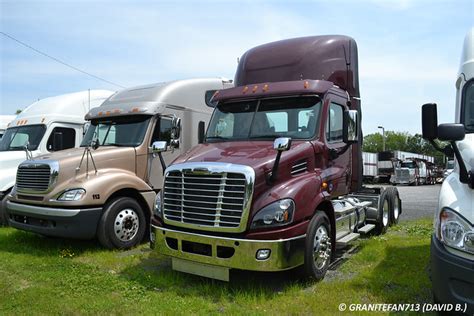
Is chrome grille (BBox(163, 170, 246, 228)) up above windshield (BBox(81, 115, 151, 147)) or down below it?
below

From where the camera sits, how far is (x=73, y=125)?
1048 centimetres

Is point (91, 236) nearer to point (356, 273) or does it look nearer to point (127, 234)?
point (127, 234)

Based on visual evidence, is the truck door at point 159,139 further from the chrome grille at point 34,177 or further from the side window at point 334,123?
the side window at point 334,123

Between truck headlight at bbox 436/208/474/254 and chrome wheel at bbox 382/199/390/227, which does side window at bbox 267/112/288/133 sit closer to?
truck headlight at bbox 436/208/474/254

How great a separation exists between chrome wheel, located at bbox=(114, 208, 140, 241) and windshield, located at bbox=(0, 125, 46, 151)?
400 centimetres

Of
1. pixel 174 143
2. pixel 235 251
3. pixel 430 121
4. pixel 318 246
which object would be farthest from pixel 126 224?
pixel 430 121

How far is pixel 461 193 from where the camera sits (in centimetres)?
385

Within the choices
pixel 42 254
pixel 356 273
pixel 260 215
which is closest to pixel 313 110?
pixel 260 215

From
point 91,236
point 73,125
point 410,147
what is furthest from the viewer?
point 410,147

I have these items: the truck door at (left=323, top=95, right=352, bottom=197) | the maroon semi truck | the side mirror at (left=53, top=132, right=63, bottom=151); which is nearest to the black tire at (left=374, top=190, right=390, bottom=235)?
the maroon semi truck

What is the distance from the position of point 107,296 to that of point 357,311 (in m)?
2.95

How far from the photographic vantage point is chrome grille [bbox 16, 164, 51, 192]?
23.6 feet

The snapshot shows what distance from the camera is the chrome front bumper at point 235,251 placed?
15.4ft

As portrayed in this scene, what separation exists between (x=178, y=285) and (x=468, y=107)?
4.33 meters
